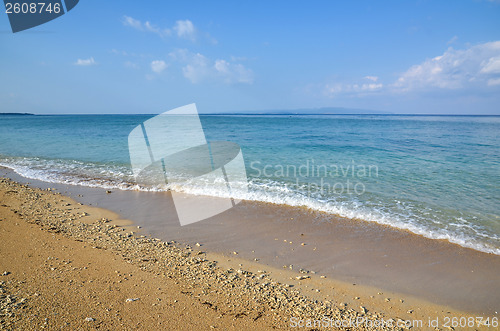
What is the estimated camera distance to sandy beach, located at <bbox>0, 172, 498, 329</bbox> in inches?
113

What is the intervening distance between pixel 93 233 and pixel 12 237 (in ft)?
4.24

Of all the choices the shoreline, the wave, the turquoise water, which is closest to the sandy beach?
the shoreline

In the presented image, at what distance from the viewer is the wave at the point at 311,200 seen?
5742mm

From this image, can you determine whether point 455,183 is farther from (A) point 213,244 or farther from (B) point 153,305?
(B) point 153,305

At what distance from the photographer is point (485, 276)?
429 centimetres

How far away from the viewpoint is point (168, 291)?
3.36 meters

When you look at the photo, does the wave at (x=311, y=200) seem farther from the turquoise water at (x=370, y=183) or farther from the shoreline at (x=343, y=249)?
the shoreline at (x=343, y=249)

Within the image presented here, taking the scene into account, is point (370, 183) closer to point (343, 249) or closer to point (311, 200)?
point (311, 200)

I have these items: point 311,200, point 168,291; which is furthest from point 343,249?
point 168,291

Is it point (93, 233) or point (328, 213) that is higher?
point (93, 233)

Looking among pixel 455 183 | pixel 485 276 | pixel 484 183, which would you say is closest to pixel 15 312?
pixel 485 276

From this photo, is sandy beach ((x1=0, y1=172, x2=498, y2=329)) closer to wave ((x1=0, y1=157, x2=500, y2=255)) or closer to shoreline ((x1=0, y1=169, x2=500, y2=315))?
shoreline ((x1=0, y1=169, x2=500, y2=315))

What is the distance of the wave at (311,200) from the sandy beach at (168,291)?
1768 millimetres

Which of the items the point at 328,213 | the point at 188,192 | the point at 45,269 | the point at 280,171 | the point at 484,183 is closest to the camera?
the point at 45,269
